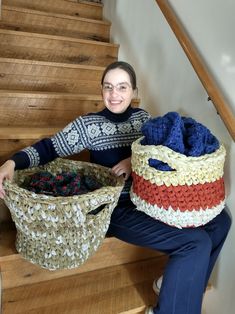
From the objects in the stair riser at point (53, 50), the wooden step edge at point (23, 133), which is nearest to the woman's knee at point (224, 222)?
the wooden step edge at point (23, 133)

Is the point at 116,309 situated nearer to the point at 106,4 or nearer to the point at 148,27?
the point at 148,27

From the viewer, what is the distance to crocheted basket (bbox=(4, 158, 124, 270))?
817 mm

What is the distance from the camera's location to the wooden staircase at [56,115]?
1.06 m

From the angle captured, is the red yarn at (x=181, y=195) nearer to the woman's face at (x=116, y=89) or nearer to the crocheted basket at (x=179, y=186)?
the crocheted basket at (x=179, y=186)

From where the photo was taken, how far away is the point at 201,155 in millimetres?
921

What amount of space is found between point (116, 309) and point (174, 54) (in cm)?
118

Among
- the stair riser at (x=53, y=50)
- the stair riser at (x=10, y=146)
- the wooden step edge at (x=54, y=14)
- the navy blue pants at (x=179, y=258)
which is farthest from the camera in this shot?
the wooden step edge at (x=54, y=14)

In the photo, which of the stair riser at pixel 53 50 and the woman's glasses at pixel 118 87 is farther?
the stair riser at pixel 53 50

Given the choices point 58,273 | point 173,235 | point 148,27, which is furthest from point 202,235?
point 148,27

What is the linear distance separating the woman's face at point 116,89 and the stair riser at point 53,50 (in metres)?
0.90

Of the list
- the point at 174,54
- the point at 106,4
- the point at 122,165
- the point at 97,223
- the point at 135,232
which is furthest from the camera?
the point at 106,4

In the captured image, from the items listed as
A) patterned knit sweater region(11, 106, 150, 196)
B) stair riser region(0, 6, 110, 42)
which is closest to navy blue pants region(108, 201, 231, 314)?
patterned knit sweater region(11, 106, 150, 196)

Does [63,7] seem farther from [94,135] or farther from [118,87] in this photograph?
[94,135]

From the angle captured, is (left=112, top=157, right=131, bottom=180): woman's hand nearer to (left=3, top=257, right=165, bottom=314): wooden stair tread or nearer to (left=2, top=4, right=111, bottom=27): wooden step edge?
(left=3, top=257, right=165, bottom=314): wooden stair tread
